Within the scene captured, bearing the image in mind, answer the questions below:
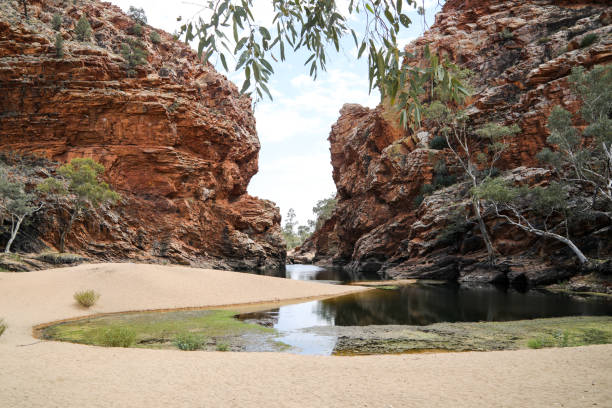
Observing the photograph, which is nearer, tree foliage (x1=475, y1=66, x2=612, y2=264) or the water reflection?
tree foliage (x1=475, y1=66, x2=612, y2=264)

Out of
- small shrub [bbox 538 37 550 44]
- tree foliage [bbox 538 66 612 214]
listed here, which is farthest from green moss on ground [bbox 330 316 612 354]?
small shrub [bbox 538 37 550 44]

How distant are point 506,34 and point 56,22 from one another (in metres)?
58.5

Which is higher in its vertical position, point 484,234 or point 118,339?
point 484,234

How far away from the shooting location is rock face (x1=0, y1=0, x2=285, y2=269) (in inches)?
1625

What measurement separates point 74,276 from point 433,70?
20112 millimetres

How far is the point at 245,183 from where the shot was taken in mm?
60844

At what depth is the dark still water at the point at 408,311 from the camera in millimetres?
13703

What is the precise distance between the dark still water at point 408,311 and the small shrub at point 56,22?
163 ft

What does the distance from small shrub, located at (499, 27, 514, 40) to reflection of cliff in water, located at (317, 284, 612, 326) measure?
3935 cm

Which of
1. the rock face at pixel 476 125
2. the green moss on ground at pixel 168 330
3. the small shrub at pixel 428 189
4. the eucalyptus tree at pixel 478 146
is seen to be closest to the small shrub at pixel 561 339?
the green moss on ground at pixel 168 330

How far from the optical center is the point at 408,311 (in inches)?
671

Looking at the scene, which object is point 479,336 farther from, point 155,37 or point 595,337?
point 155,37

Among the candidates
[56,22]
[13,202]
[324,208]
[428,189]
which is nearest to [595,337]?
[428,189]

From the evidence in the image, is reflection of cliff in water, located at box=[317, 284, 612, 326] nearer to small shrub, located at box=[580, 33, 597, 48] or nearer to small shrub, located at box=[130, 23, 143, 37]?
small shrub, located at box=[580, 33, 597, 48]
